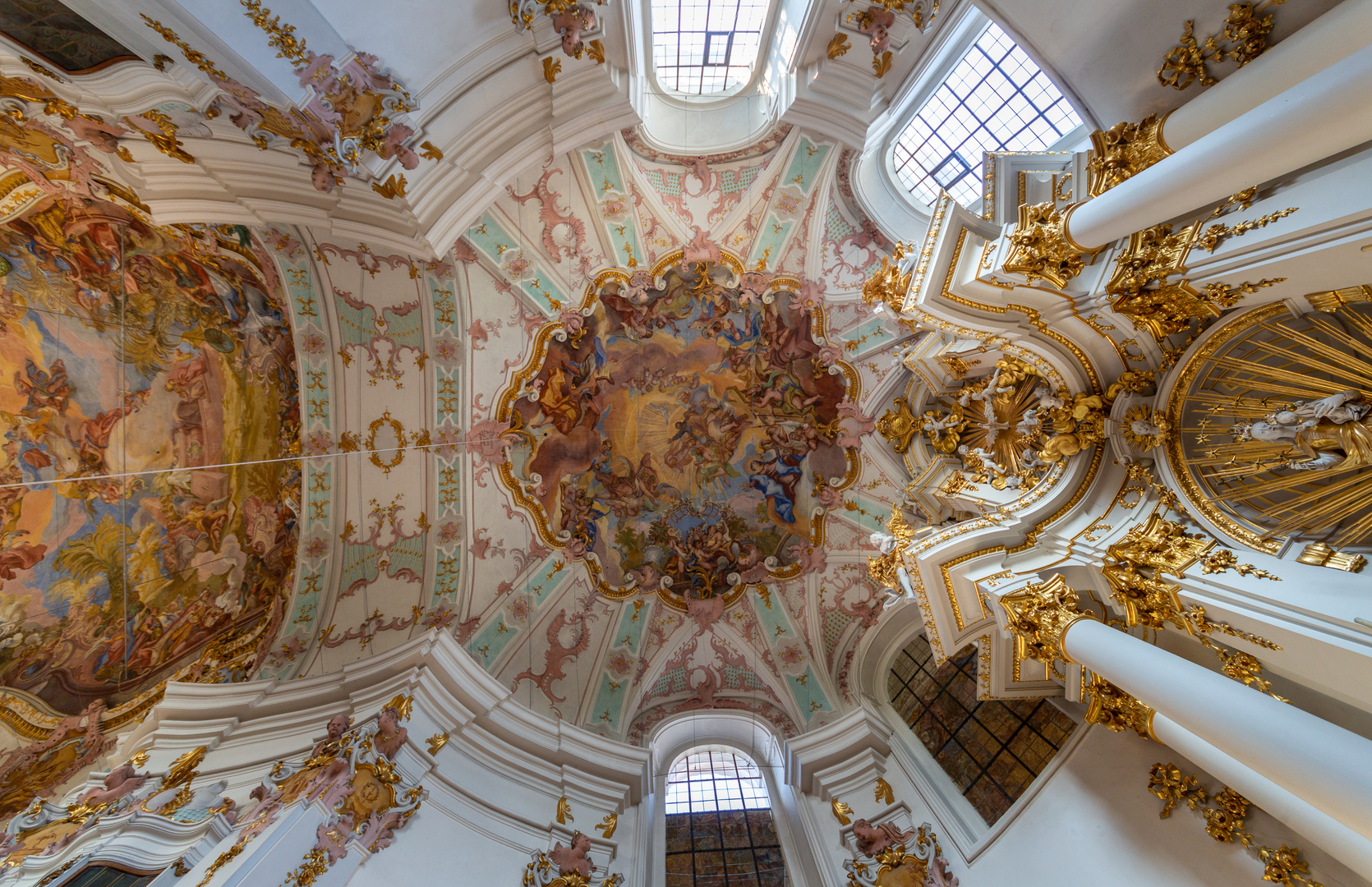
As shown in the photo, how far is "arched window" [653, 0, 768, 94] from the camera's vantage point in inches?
314

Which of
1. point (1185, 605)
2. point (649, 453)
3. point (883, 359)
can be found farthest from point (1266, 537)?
point (649, 453)

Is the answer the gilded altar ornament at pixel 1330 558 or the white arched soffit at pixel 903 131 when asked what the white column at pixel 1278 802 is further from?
the white arched soffit at pixel 903 131

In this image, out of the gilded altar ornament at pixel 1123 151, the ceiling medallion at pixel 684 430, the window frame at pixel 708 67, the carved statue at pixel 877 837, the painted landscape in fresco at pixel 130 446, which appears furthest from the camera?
the ceiling medallion at pixel 684 430

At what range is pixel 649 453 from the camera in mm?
11023

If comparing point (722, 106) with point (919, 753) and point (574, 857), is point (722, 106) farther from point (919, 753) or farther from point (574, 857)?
point (574, 857)

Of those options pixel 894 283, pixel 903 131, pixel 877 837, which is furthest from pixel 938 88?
pixel 877 837

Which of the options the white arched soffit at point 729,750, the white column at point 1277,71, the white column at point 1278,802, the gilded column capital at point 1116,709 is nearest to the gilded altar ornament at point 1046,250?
the white column at point 1277,71

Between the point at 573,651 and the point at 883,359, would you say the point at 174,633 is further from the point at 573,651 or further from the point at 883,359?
the point at 883,359

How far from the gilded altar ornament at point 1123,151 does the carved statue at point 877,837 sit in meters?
7.34

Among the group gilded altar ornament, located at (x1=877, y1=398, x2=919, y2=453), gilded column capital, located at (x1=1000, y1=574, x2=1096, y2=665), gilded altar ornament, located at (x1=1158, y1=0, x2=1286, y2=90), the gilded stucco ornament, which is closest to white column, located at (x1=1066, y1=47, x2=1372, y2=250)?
the gilded stucco ornament

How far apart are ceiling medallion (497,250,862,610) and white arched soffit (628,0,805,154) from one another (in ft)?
5.61

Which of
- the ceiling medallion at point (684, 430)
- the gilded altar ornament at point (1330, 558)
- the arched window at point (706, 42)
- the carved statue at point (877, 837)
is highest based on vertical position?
the arched window at point (706, 42)

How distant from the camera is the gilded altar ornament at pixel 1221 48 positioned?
3865mm

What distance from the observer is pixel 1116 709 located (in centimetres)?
523
